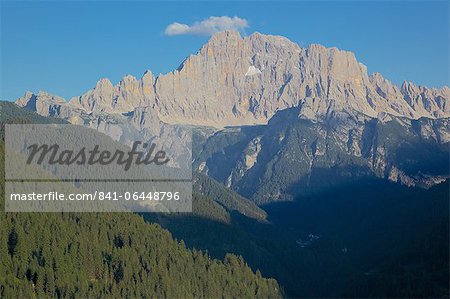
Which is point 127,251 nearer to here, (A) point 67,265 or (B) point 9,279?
(A) point 67,265

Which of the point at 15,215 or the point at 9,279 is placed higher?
the point at 15,215

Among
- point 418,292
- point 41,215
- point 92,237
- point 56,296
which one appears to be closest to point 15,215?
point 41,215

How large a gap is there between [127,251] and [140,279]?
1007 cm

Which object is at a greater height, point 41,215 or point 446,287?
point 41,215

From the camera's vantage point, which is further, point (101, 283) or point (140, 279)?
point (140, 279)

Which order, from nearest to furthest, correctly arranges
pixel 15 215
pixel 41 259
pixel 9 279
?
pixel 9 279
pixel 41 259
pixel 15 215

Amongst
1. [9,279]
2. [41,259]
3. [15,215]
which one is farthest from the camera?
[15,215]

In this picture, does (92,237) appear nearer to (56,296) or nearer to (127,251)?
(127,251)

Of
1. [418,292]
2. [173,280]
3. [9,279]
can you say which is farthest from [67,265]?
[418,292]

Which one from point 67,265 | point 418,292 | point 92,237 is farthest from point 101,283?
point 418,292

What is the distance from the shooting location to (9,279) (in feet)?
527

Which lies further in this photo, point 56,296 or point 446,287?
point 446,287

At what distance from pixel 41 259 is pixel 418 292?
3731 inches

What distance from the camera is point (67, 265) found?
17712cm
